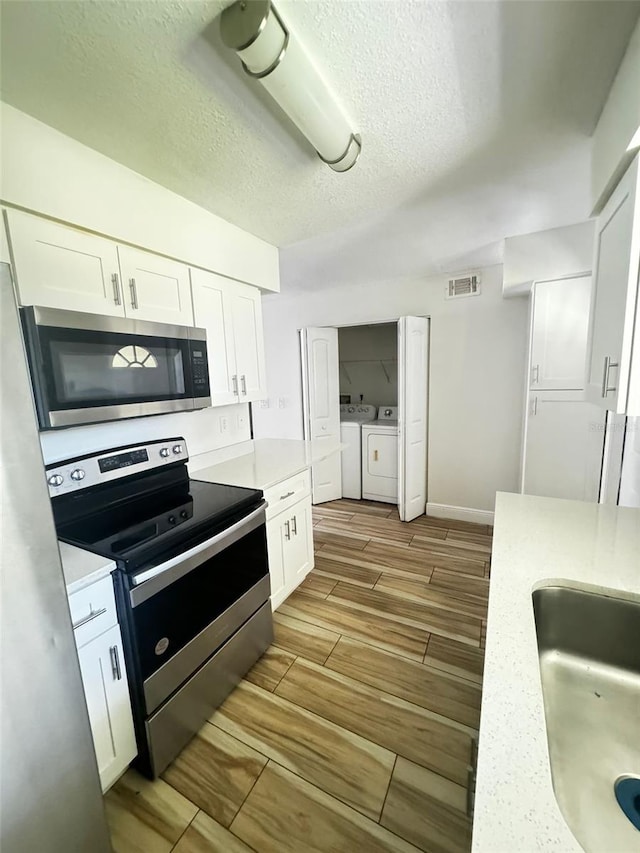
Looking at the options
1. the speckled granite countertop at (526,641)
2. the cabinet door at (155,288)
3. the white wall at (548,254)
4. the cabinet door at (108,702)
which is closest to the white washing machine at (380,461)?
the white wall at (548,254)

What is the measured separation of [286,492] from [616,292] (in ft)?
5.75

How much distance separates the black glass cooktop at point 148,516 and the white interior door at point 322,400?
2071 mm

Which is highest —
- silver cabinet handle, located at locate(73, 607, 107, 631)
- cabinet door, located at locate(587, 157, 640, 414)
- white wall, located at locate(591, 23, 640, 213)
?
white wall, located at locate(591, 23, 640, 213)

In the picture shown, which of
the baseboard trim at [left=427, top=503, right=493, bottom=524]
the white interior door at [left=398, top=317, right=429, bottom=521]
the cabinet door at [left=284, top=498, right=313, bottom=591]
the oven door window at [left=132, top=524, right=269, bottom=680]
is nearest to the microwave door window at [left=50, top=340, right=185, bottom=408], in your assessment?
the oven door window at [left=132, top=524, right=269, bottom=680]

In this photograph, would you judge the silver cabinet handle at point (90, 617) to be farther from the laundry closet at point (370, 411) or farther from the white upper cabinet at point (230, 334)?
the laundry closet at point (370, 411)

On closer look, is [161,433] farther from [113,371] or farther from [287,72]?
[287,72]

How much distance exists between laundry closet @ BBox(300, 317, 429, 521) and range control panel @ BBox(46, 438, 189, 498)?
1042mm

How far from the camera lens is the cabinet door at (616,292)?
93cm

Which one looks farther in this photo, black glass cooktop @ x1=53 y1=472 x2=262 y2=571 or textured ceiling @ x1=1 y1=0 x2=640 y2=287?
black glass cooktop @ x1=53 y1=472 x2=262 y2=571

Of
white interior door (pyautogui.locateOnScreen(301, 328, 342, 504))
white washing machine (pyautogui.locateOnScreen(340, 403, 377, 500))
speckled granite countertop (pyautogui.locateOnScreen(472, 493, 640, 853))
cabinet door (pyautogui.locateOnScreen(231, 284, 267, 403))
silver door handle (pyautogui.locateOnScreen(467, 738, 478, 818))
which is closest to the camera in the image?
speckled granite countertop (pyautogui.locateOnScreen(472, 493, 640, 853))

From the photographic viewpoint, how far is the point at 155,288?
1.65 meters

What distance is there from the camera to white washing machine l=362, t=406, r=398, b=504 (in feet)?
12.6

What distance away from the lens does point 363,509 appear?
3.85 m

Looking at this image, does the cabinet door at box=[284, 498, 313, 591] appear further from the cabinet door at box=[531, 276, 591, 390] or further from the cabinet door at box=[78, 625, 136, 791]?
the cabinet door at box=[531, 276, 591, 390]
